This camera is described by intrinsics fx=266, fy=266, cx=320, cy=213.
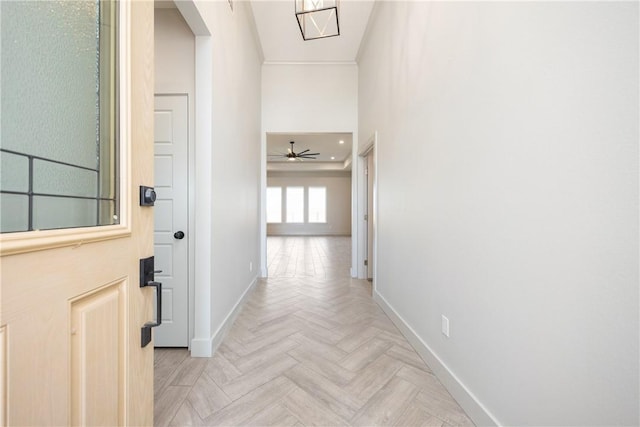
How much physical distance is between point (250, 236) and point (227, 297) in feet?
3.97

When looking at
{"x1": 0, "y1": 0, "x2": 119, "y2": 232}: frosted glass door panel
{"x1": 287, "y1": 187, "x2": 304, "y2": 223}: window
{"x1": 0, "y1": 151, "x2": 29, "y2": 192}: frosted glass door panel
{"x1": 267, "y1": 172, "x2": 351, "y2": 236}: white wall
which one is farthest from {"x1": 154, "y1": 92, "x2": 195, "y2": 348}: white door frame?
{"x1": 287, "y1": 187, "x2": 304, "y2": 223}: window

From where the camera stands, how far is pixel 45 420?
0.58 m

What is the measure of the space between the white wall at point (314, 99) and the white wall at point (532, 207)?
7.85 ft

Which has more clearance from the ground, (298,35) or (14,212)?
(298,35)

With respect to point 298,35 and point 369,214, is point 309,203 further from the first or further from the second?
point 298,35

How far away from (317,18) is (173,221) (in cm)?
306

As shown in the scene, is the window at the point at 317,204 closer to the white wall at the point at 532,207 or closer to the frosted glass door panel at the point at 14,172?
the white wall at the point at 532,207

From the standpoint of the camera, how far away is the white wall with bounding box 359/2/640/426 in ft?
2.72

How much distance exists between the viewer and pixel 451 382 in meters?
1.65

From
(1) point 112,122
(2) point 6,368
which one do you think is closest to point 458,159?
(1) point 112,122

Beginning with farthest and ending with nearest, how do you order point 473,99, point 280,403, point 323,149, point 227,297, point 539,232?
point 323,149
point 227,297
point 280,403
point 473,99
point 539,232

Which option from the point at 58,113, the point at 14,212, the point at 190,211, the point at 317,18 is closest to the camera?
the point at 14,212

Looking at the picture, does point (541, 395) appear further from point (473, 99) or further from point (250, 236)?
point (250, 236)

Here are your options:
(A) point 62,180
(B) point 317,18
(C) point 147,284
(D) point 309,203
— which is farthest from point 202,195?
(D) point 309,203
